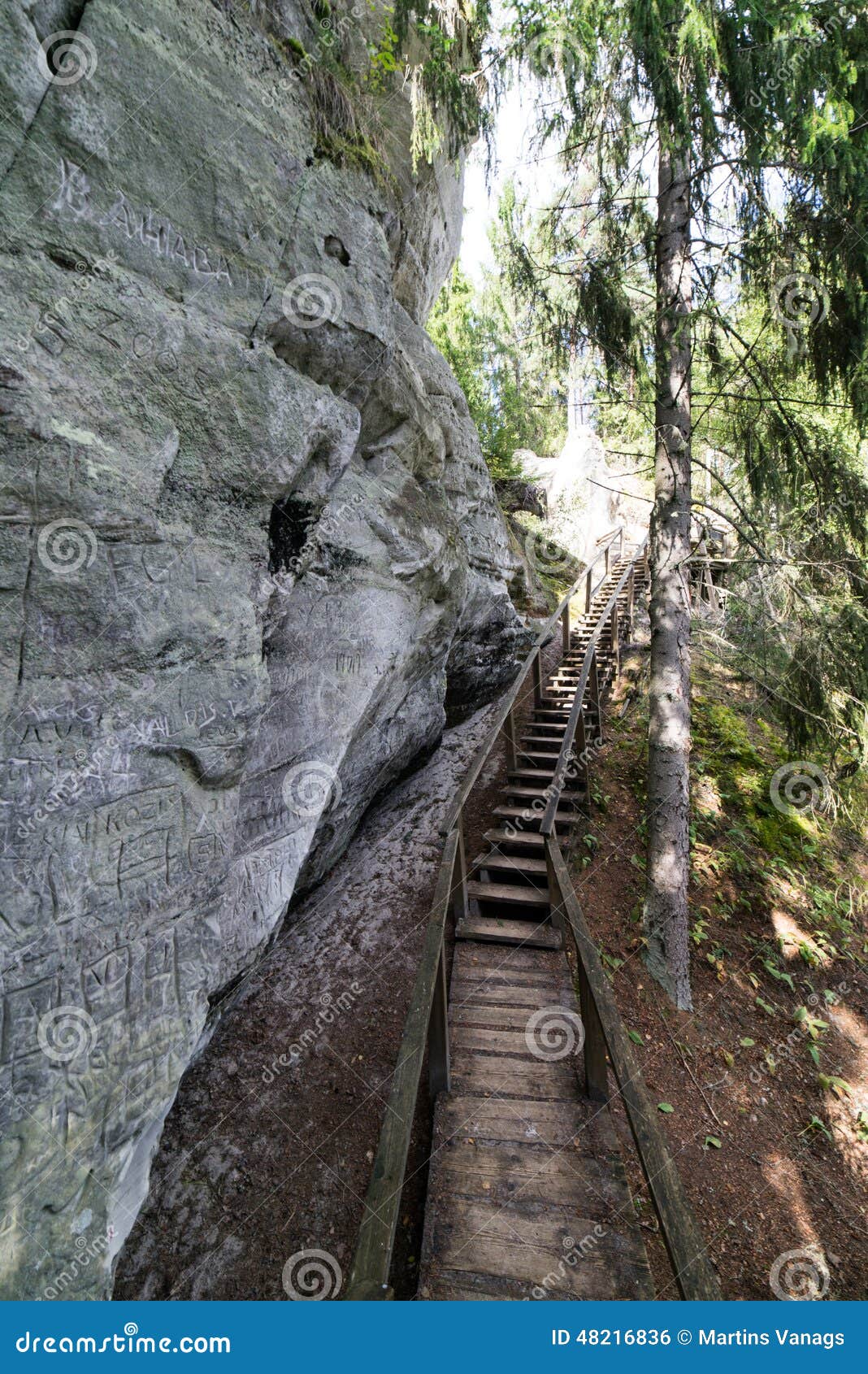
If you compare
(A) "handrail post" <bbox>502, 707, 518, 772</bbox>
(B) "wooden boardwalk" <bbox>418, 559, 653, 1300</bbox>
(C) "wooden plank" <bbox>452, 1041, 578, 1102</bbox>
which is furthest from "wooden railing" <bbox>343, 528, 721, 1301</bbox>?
(A) "handrail post" <bbox>502, 707, 518, 772</bbox>

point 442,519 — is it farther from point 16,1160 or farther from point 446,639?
point 16,1160

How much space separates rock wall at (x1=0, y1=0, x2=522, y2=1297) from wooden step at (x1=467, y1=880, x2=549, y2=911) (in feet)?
7.03

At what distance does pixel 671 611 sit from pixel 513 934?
145 inches

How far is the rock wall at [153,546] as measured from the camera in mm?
2893

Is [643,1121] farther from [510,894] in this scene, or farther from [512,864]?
[512,864]

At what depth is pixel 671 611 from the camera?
636cm

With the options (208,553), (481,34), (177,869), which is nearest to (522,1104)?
(177,869)

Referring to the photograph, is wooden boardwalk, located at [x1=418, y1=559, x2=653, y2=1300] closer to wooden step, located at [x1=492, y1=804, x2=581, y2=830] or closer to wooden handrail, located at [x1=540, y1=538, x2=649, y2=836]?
wooden handrail, located at [x1=540, y1=538, x2=649, y2=836]

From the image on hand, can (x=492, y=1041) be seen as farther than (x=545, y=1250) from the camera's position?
Yes

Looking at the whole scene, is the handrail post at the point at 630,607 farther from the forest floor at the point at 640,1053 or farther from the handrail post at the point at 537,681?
the forest floor at the point at 640,1053

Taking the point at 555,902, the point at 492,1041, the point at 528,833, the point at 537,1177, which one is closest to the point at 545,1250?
the point at 537,1177

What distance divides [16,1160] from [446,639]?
20.0 ft

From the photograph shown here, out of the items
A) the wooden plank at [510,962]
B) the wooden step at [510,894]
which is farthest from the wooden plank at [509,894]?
the wooden plank at [510,962]

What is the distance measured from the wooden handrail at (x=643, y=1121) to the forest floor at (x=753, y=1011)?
120cm
